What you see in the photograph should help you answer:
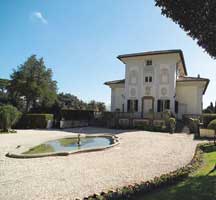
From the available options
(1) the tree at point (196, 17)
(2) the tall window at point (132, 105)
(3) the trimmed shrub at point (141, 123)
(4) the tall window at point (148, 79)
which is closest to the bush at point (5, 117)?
(3) the trimmed shrub at point (141, 123)

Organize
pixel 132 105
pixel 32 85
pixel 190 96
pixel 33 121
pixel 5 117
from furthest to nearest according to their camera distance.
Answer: pixel 32 85 → pixel 132 105 → pixel 190 96 → pixel 33 121 → pixel 5 117

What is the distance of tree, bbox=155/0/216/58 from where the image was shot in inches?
287

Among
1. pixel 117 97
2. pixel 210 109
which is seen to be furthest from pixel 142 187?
pixel 210 109

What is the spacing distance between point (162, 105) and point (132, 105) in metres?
4.48

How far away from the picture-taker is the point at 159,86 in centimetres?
3144

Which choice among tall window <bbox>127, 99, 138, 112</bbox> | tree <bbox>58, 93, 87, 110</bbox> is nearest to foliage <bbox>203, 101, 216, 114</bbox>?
tall window <bbox>127, 99, 138, 112</bbox>

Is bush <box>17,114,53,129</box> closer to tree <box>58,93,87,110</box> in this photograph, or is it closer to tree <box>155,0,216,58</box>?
tree <box>155,0,216,58</box>

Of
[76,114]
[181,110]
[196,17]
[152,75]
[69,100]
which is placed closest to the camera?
[196,17]

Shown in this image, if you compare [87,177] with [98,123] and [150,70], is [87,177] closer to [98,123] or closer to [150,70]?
[98,123]

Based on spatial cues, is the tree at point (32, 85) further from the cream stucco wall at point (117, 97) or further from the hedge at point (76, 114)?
the cream stucco wall at point (117, 97)

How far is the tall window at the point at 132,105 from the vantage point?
32.8 meters

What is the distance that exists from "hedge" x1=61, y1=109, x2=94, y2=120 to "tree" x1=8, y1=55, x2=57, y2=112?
892 cm

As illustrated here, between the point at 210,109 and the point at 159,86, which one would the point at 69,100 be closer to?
the point at 159,86

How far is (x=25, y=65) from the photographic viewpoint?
41656 mm
